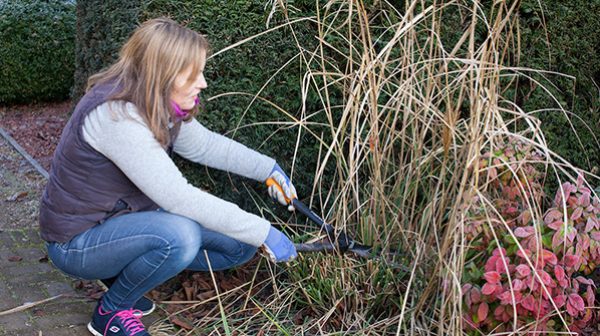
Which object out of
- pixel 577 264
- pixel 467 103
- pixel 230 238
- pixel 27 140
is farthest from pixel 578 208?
pixel 27 140

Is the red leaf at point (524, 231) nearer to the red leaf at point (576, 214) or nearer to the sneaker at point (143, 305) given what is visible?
the red leaf at point (576, 214)

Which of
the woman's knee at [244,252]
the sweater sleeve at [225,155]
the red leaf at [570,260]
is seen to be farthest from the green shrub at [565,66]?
the woman's knee at [244,252]

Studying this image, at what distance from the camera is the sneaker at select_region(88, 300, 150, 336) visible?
2955 millimetres

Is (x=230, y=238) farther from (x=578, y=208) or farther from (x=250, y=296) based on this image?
(x=578, y=208)

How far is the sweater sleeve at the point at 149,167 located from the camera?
265cm

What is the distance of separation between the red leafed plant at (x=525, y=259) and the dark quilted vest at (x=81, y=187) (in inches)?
48.3

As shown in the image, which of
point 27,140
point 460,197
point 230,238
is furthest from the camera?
point 27,140

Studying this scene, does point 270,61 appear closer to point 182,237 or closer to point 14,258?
point 182,237

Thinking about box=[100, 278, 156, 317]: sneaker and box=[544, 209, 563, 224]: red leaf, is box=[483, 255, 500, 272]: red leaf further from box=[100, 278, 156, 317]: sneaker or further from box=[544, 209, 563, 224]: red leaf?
box=[100, 278, 156, 317]: sneaker

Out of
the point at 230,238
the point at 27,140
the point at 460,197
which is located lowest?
the point at 27,140

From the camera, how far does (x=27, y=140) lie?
6066mm

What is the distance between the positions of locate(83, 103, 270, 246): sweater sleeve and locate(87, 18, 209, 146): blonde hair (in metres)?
0.05

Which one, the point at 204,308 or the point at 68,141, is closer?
the point at 68,141

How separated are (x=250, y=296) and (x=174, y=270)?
53 centimetres
